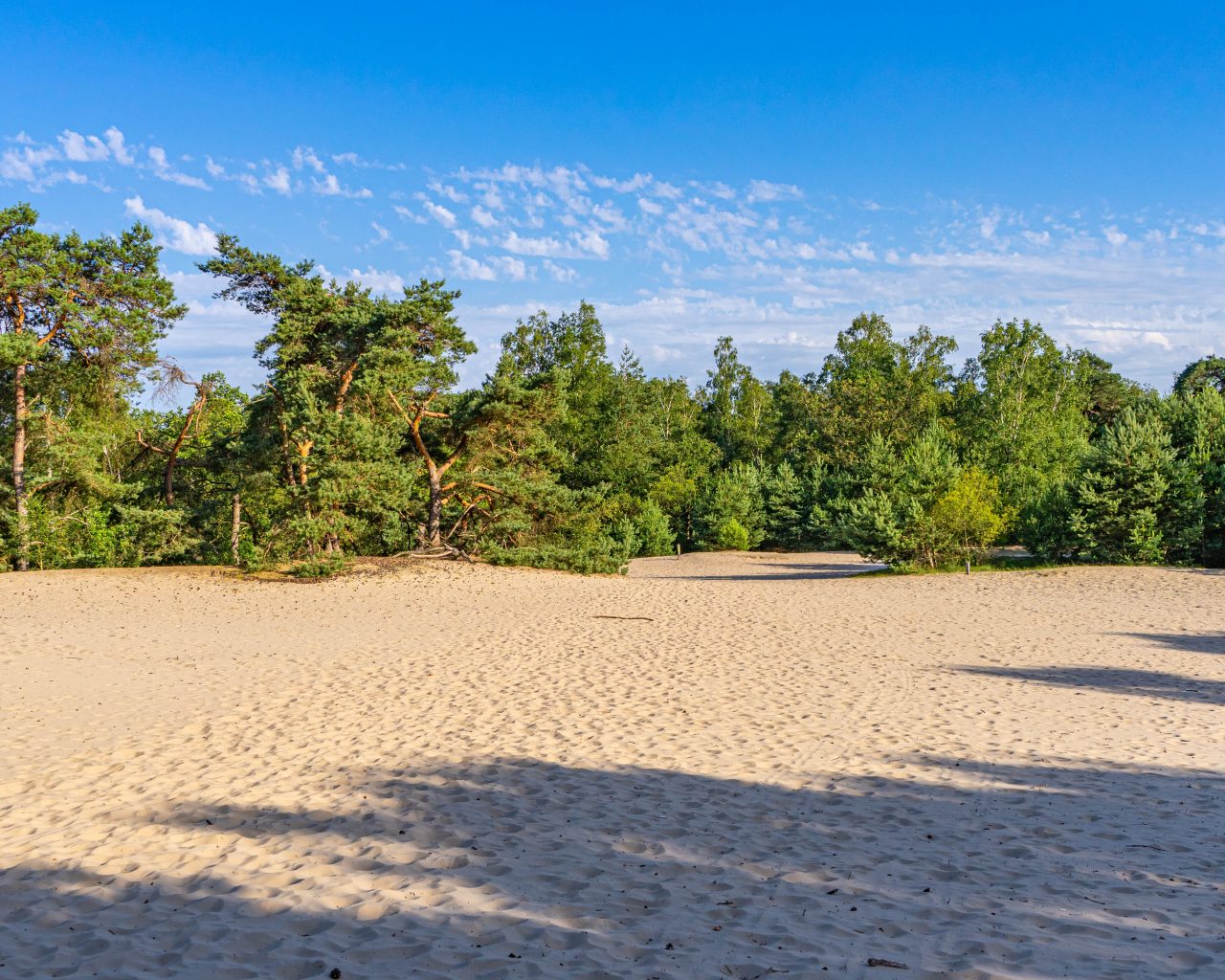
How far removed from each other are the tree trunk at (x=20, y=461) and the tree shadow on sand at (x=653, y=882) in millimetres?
20070

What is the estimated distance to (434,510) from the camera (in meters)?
26.4

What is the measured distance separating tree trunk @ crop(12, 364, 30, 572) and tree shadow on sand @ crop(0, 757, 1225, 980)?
20.1 metres

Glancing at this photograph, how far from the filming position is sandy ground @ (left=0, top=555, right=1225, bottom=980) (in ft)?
14.0

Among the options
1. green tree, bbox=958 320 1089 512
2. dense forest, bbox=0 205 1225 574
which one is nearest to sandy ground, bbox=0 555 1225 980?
dense forest, bbox=0 205 1225 574

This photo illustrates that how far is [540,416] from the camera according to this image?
85.6 feet

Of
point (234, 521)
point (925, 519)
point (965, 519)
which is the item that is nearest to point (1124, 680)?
point (965, 519)

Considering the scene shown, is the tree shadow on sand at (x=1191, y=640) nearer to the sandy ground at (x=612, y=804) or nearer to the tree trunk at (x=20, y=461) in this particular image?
the sandy ground at (x=612, y=804)

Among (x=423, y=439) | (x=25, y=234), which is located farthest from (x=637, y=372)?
(x=25, y=234)

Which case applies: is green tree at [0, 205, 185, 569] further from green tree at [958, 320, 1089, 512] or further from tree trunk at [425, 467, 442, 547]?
green tree at [958, 320, 1089, 512]

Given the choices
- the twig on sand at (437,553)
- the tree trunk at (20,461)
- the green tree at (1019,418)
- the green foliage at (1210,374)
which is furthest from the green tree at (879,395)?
the tree trunk at (20,461)

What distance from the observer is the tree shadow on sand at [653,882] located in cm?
411

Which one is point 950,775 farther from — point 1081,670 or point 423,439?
point 423,439

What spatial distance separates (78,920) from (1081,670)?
12.3 metres

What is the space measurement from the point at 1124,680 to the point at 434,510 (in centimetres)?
1943
